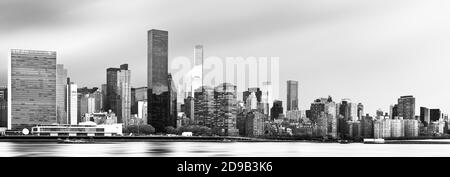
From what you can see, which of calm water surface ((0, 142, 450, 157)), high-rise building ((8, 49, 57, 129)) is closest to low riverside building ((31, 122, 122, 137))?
high-rise building ((8, 49, 57, 129))

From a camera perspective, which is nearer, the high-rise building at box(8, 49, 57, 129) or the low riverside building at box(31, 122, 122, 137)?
the high-rise building at box(8, 49, 57, 129)

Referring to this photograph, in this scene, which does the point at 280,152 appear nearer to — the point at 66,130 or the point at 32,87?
the point at 32,87

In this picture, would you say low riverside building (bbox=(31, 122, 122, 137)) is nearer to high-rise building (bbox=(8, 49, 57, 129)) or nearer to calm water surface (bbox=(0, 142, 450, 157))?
high-rise building (bbox=(8, 49, 57, 129))

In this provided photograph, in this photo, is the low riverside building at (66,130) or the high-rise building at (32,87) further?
the low riverside building at (66,130)

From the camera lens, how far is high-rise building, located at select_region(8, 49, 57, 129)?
3923mm

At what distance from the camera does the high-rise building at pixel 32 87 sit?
392 cm

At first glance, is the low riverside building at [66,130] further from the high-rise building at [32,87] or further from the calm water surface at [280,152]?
the calm water surface at [280,152]

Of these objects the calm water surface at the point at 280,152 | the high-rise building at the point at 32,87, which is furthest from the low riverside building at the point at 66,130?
the calm water surface at the point at 280,152

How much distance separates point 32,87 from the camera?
14.3 ft

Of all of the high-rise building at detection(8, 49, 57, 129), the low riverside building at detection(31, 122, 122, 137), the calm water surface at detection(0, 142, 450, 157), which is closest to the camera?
the calm water surface at detection(0, 142, 450, 157)
